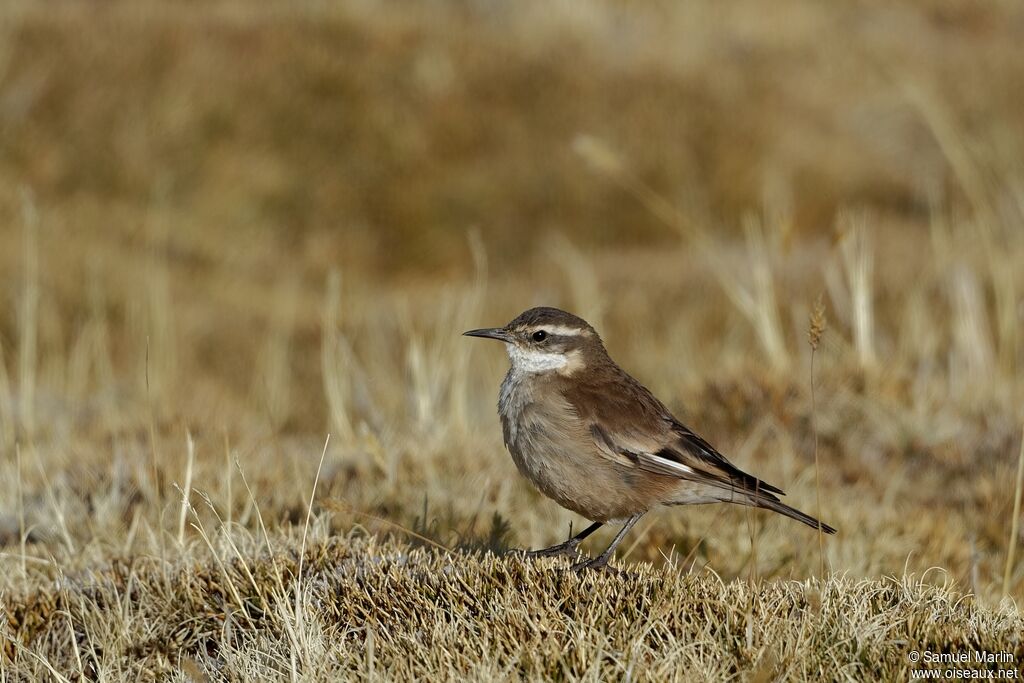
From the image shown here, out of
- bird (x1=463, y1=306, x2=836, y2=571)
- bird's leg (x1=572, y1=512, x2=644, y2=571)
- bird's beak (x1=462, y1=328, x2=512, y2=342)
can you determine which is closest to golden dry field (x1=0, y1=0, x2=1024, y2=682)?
bird's leg (x1=572, y1=512, x2=644, y2=571)

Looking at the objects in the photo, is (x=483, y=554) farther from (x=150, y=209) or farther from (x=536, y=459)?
(x=150, y=209)

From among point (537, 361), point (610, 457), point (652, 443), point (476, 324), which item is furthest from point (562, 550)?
point (476, 324)

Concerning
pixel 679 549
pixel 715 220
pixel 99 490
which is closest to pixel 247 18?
pixel 715 220

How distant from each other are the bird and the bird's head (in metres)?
0.17

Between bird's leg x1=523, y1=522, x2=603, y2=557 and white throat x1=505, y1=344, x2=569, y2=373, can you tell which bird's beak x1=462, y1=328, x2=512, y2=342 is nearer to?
white throat x1=505, y1=344, x2=569, y2=373

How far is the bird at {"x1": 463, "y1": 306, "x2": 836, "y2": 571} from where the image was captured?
4.55m

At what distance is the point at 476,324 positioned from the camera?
11281 mm

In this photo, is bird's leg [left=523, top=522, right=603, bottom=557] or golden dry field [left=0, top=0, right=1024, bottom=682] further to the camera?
bird's leg [left=523, top=522, right=603, bottom=557]

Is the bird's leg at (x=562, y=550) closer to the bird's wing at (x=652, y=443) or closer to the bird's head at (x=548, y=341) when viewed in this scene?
the bird's wing at (x=652, y=443)

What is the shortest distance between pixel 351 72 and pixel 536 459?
11930 millimetres

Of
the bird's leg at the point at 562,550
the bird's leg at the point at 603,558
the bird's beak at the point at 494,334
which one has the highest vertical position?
the bird's beak at the point at 494,334

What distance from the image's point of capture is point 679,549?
17.6 feet

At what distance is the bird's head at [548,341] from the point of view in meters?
5.15

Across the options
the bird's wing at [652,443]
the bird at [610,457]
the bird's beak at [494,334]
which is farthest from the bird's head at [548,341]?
the bird's wing at [652,443]
